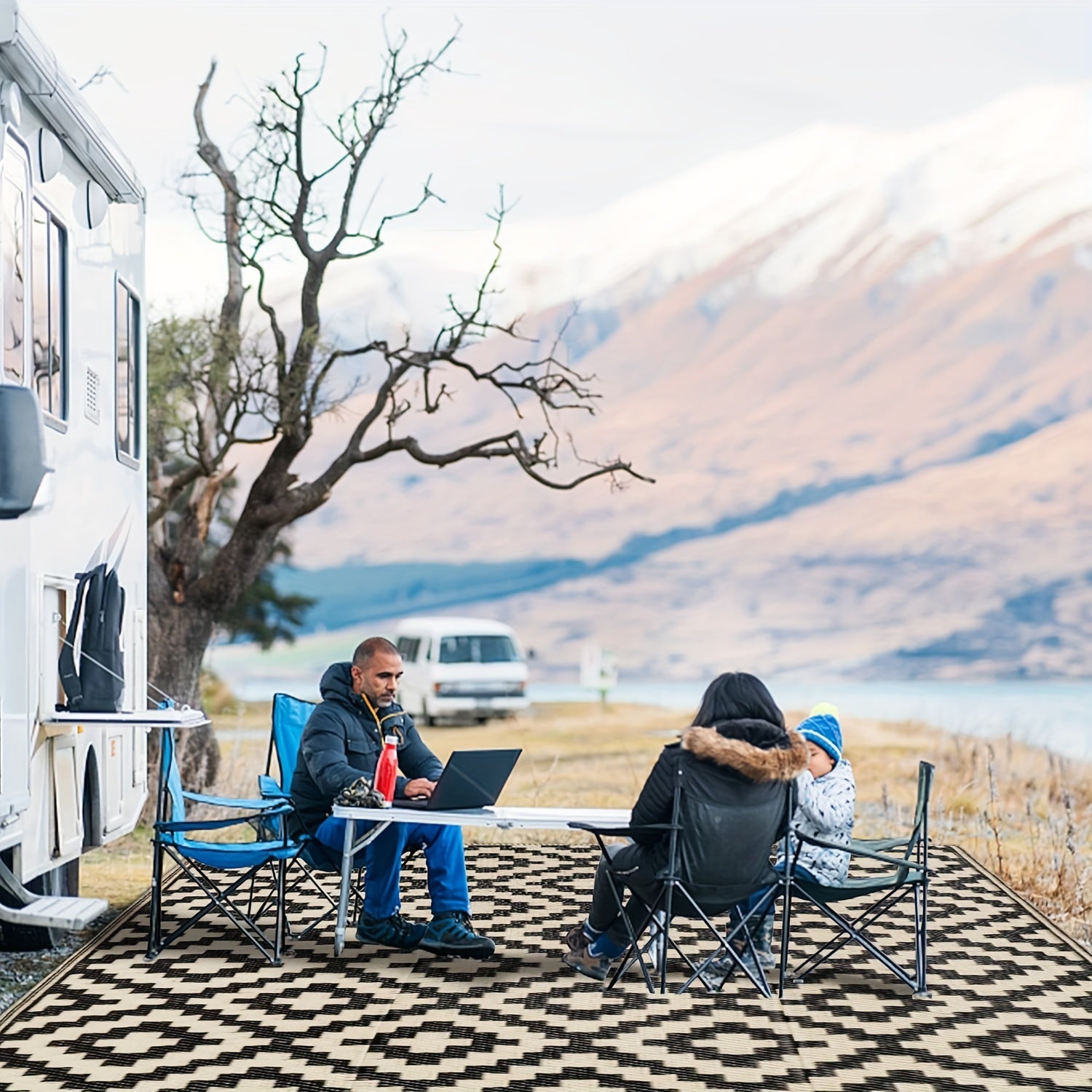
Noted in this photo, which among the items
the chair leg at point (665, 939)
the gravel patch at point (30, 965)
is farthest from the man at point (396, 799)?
the gravel patch at point (30, 965)

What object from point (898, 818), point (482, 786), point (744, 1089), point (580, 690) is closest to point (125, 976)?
point (482, 786)

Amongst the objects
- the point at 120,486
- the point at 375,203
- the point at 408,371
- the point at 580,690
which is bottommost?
the point at 580,690

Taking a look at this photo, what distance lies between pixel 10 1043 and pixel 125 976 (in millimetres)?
755

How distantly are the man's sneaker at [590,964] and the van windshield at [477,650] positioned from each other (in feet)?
50.5

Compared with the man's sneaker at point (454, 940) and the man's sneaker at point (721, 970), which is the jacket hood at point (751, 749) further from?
the man's sneaker at point (454, 940)

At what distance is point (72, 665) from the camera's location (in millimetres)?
4918

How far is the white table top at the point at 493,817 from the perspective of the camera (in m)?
4.88

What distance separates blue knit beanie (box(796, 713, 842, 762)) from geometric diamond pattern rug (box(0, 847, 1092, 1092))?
72cm

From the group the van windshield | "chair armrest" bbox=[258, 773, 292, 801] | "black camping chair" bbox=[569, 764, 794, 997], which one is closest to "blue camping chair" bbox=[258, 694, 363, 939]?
"chair armrest" bbox=[258, 773, 292, 801]

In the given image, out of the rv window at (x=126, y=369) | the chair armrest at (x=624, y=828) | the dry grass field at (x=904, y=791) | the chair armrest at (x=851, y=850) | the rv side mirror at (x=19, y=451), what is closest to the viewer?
the rv side mirror at (x=19, y=451)

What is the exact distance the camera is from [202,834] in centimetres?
820

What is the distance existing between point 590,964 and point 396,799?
0.89 metres

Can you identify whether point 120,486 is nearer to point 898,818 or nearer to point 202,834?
point 202,834

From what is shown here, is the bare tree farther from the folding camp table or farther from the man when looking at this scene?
the folding camp table
